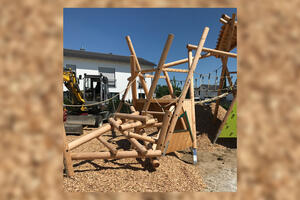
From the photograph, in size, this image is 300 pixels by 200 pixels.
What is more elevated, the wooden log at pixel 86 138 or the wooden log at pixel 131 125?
the wooden log at pixel 131 125

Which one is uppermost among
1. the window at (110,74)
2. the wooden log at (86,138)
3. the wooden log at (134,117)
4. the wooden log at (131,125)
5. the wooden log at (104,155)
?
the window at (110,74)

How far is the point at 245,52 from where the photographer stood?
90 centimetres

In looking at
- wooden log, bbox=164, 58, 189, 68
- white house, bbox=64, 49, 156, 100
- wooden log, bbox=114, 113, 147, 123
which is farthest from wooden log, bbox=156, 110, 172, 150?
white house, bbox=64, 49, 156, 100

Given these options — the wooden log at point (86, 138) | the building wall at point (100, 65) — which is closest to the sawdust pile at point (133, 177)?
the wooden log at point (86, 138)

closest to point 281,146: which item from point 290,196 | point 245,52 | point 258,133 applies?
point 258,133

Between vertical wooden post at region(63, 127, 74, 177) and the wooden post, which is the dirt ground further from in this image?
the wooden post

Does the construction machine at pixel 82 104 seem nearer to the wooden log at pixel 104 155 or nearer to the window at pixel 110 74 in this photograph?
the wooden log at pixel 104 155

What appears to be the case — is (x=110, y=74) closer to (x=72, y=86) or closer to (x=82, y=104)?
(x=82, y=104)

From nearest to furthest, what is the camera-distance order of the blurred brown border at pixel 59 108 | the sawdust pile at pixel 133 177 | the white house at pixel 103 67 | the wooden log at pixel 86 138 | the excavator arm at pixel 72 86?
the blurred brown border at pixel 59 108
the sawdust pile at pixel 133 177
the wooden log at pixel 86 138
the excavator arm at pixel 72 86
the white house at pixel 103 67

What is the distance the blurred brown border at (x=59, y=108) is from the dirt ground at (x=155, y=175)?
73.1 inches

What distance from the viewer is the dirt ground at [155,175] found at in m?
2.54

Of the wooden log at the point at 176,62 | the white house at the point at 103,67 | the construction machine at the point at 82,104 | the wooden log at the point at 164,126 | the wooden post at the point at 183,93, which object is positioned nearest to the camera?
the wooden log at the point at 164,126

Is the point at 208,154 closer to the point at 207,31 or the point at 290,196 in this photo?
the point at 207,31

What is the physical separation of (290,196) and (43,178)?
125 centimetres
